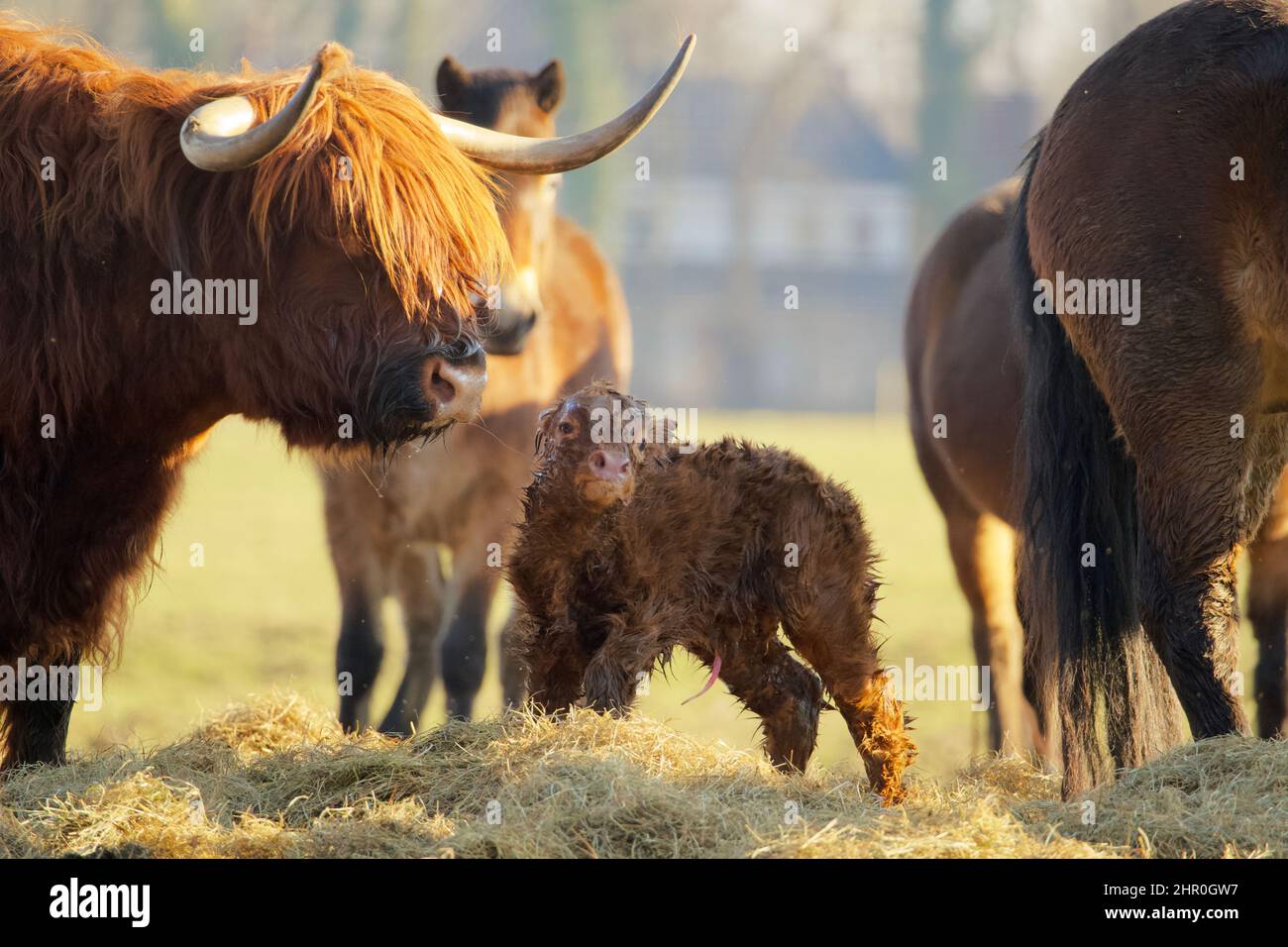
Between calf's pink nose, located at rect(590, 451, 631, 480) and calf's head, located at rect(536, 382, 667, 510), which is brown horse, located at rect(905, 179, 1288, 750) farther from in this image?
calf's pink nose, located at rect(590, 451, 631, 480)

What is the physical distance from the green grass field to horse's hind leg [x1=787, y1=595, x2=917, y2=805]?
91 cm

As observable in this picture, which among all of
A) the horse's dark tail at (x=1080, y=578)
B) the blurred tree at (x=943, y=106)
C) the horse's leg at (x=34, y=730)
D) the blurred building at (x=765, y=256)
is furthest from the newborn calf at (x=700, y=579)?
the blurred tree at (x=943, y=106)

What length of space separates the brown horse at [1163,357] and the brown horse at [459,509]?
103 inches

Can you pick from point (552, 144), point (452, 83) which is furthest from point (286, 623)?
point (552, 144)

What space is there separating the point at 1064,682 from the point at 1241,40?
185cm

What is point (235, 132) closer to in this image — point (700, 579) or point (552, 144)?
point (552, 144)

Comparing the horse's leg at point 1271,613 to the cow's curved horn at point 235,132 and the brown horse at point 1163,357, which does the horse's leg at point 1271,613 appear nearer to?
the brown horse at point 1163,357

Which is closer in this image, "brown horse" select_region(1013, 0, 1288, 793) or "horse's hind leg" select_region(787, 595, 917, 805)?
"brown horse" select_region(1013, 0, 1288, 793)

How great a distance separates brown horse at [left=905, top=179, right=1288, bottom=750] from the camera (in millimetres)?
6137

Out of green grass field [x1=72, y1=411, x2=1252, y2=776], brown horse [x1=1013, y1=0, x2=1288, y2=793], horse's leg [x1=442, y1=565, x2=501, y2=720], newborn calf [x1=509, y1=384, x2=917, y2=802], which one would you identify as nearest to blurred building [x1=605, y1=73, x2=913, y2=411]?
green grass field [x1=72, y1=411, x2=1252, y2=776]

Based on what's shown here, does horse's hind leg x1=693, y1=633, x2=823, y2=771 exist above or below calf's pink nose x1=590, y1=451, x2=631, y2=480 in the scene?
below

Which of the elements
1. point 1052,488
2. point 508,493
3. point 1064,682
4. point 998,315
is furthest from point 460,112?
point 1064,682

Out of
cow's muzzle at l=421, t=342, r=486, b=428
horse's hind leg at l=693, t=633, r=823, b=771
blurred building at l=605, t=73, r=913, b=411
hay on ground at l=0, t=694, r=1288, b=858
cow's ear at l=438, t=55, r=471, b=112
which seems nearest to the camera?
hay on ground at l=0, t=694, r=1288, b=858
